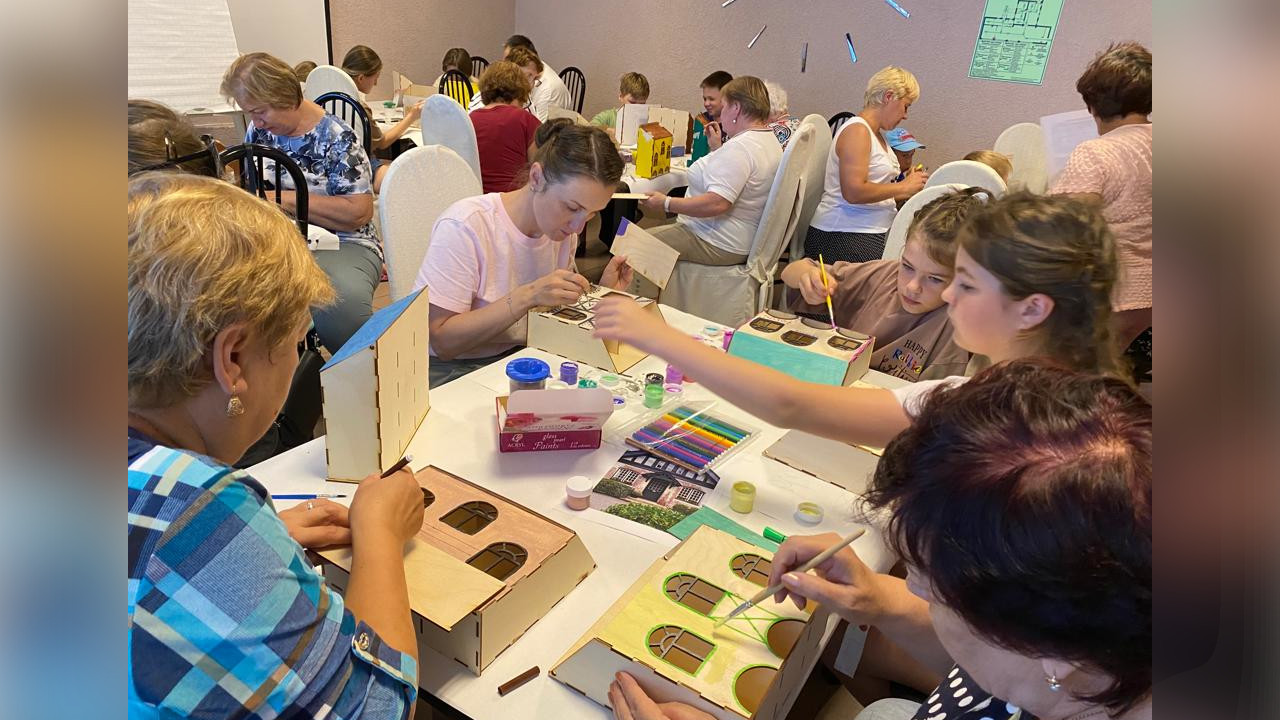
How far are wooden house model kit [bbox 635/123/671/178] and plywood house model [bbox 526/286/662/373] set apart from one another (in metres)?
2.68

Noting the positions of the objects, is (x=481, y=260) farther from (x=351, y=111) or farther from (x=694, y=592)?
(x=351, y=111)

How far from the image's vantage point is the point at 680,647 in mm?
963

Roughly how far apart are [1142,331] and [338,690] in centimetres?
225

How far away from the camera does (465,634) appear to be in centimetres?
98

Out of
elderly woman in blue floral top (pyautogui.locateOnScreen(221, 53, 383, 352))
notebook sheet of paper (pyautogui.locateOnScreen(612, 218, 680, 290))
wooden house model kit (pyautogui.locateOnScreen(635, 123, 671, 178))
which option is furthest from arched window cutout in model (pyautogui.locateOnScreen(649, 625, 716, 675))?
wooden house model kit (pyautogui.locateOnScreen(635, 123, 671, 178))

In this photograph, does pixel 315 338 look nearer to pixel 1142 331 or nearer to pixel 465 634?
pixel 465 634

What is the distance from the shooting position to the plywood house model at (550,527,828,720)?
3.01 ft

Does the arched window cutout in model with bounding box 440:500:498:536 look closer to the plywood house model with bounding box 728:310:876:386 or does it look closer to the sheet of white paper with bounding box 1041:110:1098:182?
the plywood house model with bounding box 728:310:876:386

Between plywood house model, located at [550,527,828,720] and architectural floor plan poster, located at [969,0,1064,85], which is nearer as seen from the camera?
plywood house model, located at [550,527,828,720]

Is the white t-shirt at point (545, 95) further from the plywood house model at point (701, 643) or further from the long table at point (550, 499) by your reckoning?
the plywood house model at point (701, 643)

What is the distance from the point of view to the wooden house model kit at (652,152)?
14.6 ft

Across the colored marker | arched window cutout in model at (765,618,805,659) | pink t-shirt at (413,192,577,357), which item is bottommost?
arched window cutout in model at (765,618,805,659)

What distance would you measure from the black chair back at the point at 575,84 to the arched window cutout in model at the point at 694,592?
7515mm

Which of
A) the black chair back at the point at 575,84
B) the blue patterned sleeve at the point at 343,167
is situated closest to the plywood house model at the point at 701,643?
the blue patterned sleeve at the point at 343,167
